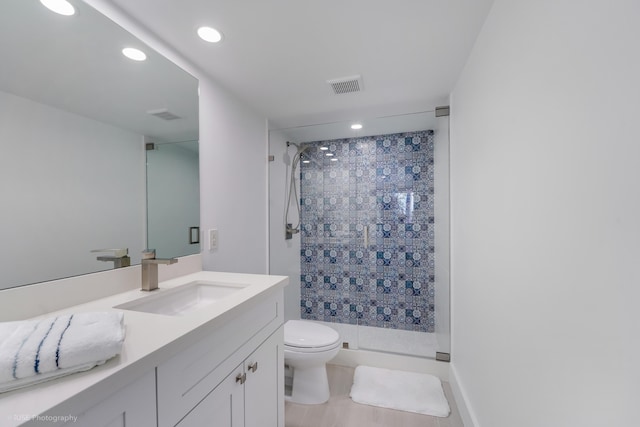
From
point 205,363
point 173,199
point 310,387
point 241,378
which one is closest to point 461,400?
point 310,387

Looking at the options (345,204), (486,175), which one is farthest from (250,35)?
(345,204)

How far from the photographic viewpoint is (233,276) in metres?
1.44

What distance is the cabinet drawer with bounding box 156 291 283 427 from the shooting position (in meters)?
0.70

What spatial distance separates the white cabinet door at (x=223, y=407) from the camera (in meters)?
0.80

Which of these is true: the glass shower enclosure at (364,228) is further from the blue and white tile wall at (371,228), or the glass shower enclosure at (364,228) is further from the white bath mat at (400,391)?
the white bath mat at (400,391)

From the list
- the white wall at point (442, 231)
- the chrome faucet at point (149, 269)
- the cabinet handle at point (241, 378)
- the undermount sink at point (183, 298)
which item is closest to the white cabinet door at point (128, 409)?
the cabinet handle at point (241, 378)

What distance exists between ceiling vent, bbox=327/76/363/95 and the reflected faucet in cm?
160

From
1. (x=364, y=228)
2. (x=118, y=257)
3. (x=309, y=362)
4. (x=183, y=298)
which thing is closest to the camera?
(x=118, y=257)

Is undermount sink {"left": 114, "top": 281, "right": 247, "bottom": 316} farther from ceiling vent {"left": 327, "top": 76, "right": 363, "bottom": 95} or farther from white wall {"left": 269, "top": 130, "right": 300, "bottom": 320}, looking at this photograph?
ceiling vent {"left": 327, "top": 76, "right": 363, "bottom": 95}

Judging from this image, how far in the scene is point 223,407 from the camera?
91 centimetres

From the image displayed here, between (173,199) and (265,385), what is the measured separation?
109cm

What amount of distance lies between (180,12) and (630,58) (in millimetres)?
1560

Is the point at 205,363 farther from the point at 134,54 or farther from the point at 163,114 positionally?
the point at 134,54

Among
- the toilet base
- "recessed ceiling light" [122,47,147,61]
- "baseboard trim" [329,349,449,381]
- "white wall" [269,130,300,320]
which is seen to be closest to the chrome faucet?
"recessed ceiling light" [122,47,147,61]
